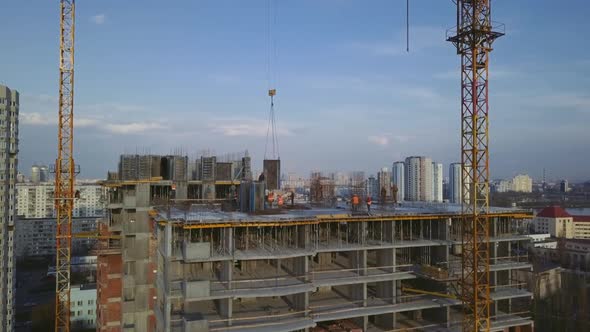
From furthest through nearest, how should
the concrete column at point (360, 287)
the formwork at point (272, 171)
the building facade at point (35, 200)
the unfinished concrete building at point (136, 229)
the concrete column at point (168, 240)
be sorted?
1. the building facade at point (35, 200)
2. the formwork at point (272, 171)
3. the unfinished concrete building at point (136, 229)
4. the concrete column at point (360, 287)
5. the concrete column at point (168, 240)

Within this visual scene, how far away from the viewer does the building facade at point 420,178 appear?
89.2m

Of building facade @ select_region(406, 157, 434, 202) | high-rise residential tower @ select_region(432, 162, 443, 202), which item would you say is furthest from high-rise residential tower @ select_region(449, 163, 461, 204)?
building facade @ select_region(406, 157, 434, 202)

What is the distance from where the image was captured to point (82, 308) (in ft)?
150

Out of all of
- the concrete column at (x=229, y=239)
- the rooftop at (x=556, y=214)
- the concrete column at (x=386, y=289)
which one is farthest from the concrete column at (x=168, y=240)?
the rooftop at (x=556, y=214)

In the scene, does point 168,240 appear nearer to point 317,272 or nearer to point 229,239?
point 229,239

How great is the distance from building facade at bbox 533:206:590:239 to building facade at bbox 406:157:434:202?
21097 mm

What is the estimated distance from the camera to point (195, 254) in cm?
1634

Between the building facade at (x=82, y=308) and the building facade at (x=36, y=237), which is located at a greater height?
the building facade at (x=36, y=237)

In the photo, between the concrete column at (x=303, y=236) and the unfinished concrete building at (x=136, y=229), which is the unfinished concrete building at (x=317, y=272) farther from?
the unfinished concrete building at (x=136, y=229)

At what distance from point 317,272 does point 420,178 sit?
74.0m

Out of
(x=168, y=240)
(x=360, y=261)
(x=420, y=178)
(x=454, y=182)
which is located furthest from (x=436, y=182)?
(x=168, y=240)

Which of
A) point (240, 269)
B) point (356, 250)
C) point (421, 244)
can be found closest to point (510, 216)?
point (421, 244)

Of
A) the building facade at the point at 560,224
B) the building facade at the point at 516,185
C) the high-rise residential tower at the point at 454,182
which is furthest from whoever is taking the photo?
the building facade at the point at 516,185

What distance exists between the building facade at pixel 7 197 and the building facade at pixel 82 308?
9264 mm
